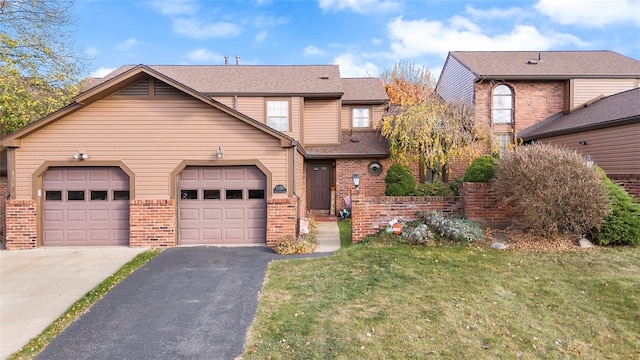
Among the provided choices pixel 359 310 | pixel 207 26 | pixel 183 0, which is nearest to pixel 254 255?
pixel 359 310

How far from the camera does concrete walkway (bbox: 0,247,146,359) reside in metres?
4.47

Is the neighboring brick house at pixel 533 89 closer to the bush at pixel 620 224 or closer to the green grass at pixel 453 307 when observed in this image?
the bush at pixel 620 224

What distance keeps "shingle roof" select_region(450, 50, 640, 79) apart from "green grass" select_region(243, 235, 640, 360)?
415 inches

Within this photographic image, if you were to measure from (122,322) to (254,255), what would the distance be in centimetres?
360

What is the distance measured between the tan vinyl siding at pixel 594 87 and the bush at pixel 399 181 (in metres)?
9.09

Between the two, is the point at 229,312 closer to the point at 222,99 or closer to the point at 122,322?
the point at 122,322

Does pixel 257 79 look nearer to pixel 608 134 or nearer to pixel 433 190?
pixel 433 190

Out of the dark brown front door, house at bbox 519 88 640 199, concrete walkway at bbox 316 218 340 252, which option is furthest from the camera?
the dark brown front door

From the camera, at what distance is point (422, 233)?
7.87 metres

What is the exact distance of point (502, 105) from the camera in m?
15.0

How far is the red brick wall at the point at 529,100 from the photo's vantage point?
14.8 metres

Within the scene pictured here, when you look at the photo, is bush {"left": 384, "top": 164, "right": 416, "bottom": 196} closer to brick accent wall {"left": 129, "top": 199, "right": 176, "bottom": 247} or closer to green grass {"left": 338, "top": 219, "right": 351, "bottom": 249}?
green grass {"left": 338, "top": 219, "right": 351, "bottom": 249}

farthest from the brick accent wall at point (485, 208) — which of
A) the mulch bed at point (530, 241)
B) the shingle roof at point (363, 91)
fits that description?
the shingle roof at point (363, 91)

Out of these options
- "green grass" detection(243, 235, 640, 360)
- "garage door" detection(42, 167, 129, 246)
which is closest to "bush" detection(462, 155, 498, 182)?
"green grass" detection(243, 235, 640, 360)
